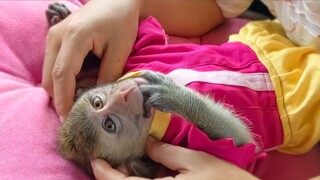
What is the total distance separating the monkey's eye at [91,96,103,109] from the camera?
2.92ft

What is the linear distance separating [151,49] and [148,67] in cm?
9

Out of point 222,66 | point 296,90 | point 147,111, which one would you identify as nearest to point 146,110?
point 147,111

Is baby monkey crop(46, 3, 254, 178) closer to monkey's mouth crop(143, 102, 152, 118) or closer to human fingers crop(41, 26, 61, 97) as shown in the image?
monkey's mouth crop(143, 102, 152, 118)

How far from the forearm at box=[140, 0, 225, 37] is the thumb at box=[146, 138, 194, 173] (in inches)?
19.3

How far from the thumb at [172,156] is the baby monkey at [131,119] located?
0.04 m

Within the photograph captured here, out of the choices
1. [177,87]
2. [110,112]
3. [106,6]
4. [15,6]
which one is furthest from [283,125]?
[15,6]

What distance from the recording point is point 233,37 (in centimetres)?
114

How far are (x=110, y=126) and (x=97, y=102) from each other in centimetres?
6

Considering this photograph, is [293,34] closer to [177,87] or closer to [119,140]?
[177,87]

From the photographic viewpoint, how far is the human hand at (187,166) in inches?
31.6

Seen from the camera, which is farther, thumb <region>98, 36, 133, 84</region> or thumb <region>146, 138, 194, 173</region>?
thumb <region>98, 36, 133, 84</region>

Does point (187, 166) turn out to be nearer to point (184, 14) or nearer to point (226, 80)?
point (226, 80)

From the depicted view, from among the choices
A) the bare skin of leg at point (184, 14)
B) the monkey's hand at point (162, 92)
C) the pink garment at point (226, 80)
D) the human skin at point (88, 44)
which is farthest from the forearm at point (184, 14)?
the monkey's hand at point (162, 92)

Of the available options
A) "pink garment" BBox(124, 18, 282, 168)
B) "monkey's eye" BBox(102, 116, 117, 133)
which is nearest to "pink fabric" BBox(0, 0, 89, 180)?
"monkey's eye" BBox(102, 116, 117, 133)
